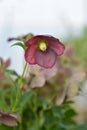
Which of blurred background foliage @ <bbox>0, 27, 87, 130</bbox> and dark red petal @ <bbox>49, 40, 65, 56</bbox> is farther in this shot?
blurred background foliage @ <bbox>0, 27, 87, 130</bbox>

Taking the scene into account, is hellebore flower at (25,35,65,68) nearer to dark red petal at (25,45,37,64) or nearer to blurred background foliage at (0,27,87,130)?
dark red petal at (25,45,37,64)

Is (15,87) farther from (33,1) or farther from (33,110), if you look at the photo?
(33,1)

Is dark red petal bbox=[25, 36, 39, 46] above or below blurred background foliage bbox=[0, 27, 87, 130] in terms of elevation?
above

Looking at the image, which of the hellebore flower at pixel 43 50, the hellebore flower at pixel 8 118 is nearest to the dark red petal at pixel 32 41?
the hellebore flower at pixel 43 50

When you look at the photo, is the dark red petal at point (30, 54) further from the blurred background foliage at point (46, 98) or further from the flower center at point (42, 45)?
the blurred background foliage at point (46, 98)

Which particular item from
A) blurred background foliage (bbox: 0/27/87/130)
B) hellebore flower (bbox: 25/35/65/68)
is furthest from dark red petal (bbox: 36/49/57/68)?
blurred background foliage (bbox: 0/27/87/130)

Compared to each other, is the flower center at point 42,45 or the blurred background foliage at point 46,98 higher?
the flower center at point 42,45

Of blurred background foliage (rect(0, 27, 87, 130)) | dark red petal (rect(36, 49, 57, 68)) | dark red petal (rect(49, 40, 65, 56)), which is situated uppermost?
dark red petal (rect(49, 40, 65, 56))

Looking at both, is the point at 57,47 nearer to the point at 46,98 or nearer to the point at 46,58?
the point at 46,58
